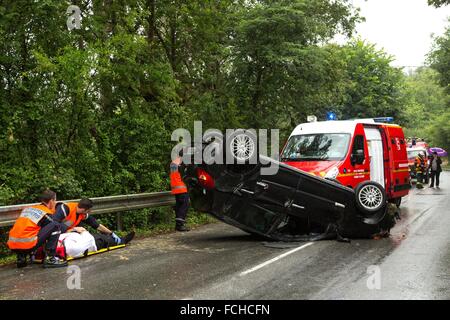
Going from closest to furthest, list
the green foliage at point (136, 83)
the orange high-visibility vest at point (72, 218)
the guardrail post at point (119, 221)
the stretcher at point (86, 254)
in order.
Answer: the stretcher at point (86, 254) < the orange high-visibility vest at point (72, 218) < the green foliage at point (136, 83) < the guardrail post at point (119, 221)

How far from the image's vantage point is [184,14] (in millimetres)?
14266

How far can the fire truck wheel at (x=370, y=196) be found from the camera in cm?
915

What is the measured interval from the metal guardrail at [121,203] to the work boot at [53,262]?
104cm

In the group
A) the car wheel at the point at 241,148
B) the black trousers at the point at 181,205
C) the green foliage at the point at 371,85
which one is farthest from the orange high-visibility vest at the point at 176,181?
the green foliage at the point at 371,85

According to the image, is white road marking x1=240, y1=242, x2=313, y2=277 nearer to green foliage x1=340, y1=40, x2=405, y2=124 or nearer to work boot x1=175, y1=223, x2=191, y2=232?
work boot x1=175, y1=223, x2=191, y2=232

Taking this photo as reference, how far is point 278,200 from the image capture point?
351 inches

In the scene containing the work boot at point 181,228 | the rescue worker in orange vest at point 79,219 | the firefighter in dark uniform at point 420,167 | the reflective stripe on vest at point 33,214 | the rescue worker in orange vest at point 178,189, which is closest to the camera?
the reflective stripe on vest at point 33,214

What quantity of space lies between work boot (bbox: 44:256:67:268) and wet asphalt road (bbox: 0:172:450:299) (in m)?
0.14

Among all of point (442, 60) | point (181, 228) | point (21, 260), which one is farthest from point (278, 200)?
point (442, 60)

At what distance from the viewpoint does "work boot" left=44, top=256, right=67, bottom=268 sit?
7258 mm

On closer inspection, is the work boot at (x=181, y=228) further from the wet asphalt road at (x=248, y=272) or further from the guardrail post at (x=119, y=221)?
the guardrail post at (x=119, y=221)

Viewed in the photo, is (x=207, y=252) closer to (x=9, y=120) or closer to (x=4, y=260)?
(x=4, y=260)

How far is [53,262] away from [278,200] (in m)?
3.85

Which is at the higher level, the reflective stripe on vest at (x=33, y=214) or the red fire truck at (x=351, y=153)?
the red fire truck at (x=351, y=153)
